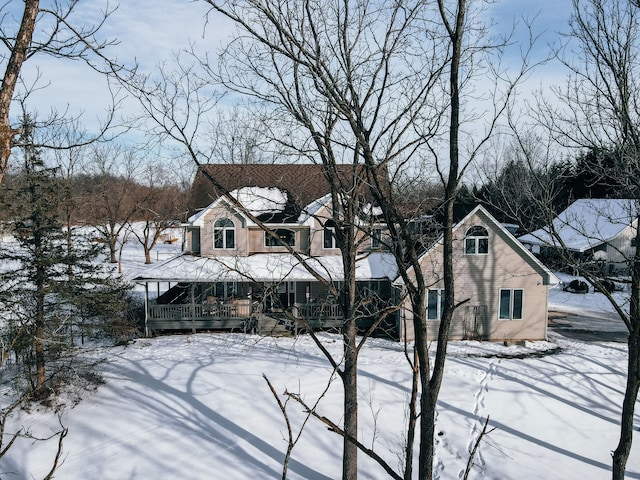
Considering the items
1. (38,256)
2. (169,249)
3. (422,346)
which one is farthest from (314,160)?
(169,249)

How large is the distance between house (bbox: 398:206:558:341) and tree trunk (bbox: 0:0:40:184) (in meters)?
17.0

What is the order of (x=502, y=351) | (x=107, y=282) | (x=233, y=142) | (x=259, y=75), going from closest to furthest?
1. (x=259, y=75)
2. (x=233, y=142)
3. (x=107, y=282)
4. (x=502, y=351)

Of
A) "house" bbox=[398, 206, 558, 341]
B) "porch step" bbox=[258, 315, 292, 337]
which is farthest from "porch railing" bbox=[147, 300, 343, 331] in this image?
"house" bbox=[398, 206, 558, 341]

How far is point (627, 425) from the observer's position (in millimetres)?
8727

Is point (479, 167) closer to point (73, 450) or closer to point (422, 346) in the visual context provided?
point (422, 346)

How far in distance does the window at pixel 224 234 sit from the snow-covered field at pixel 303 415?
5.49 metres

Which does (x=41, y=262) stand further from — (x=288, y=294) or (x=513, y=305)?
(x=513, y=305)

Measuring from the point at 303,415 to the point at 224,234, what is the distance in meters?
11.0

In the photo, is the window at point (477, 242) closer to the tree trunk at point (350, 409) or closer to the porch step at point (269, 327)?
the porch step at point (269, 327)

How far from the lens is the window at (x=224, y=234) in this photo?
878 inches

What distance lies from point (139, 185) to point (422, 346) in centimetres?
4840

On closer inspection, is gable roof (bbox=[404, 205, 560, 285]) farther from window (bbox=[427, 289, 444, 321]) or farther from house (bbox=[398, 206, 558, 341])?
window (bbox=[427, 289, 444, 321])

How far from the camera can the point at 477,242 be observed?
1978 cm

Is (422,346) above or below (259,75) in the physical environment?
below
